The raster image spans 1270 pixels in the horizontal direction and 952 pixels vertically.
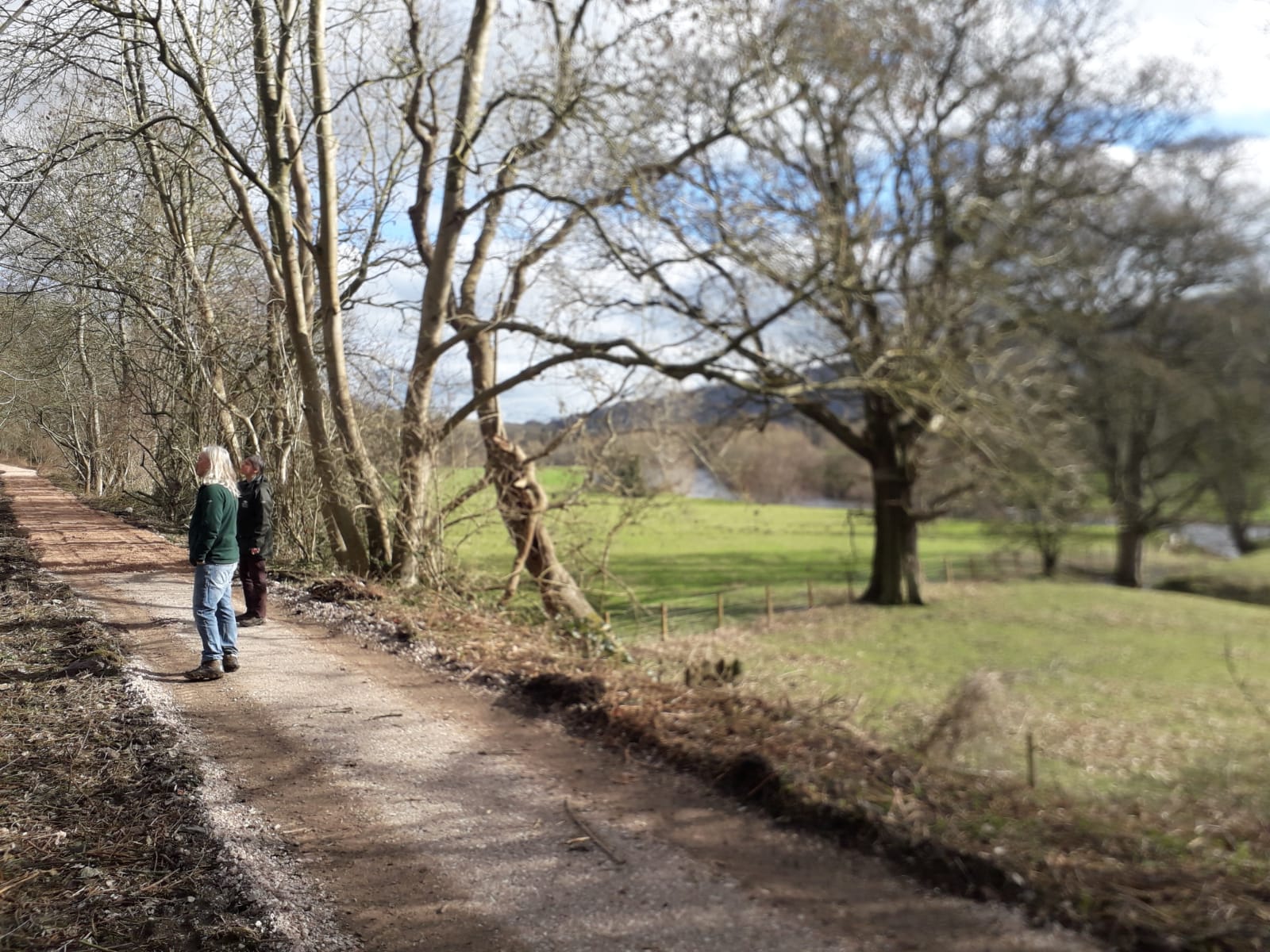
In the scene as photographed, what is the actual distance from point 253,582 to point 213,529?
1895 millimetres

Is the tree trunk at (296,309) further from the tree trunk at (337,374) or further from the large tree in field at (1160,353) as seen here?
the large tree in field at (1160,353)

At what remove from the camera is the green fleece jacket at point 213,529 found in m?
5.58

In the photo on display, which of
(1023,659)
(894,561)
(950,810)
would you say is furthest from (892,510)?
(950,810)

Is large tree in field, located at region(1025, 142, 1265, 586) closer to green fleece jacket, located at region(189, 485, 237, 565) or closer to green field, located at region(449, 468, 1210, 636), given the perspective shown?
green field, located at region(449, 468, 1210, 636)

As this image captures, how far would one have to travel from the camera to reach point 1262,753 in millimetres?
9164

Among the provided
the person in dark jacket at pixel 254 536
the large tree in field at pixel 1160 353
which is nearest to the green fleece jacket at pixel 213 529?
the person in dark jacket at pixel 254 536

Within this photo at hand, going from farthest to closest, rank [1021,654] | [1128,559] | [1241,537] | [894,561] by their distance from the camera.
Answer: [894,561] < [1021,654] < [1128,559] < [1241,537]

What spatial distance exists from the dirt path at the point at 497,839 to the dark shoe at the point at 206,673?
0.06 meters

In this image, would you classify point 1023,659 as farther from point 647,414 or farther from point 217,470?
point 217,470

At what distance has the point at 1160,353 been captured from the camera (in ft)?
28.8

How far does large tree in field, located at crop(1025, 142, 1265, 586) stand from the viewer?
7438mm

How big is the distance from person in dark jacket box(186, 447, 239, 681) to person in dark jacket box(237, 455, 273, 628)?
1.41 metres

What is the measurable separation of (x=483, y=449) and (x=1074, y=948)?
939 cm

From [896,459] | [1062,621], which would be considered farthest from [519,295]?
[1062,621]
